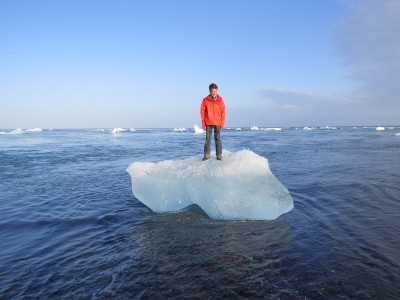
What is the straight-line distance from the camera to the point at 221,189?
18.7 feet

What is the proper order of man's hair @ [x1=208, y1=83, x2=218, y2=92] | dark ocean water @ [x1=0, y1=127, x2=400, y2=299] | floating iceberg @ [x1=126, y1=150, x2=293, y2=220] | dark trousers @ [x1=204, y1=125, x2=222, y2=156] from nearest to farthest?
dark ocean water @ [x1=0, y1=127, x2=400, y2=299] → floating iceberg @ [x1=126, y1=150, x2=293, y2=220] → man's hair @ [x1=208, y1=83, x2=218, y2=92] → dark trousers @ [x1=204, y1=125, x2=222, y2=156]

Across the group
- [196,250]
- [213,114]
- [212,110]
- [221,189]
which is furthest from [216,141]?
[196,250]

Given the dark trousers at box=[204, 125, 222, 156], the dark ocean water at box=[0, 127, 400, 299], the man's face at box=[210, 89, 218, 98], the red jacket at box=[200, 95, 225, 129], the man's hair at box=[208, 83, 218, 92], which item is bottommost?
the dark ocean water at box=[0, 127, 400, 299]

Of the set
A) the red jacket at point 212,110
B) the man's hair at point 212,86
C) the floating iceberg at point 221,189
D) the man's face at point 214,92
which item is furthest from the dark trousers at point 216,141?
the man's hair at point 212,86

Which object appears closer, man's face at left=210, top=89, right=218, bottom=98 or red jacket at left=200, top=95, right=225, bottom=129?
man's face at left=210, top=89, right=218, bottom=98

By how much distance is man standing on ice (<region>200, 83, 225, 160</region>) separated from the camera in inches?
292

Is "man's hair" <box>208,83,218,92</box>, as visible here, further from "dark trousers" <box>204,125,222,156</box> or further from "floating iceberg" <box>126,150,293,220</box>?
"floating iceberg" <box>126,150,293,220</box>

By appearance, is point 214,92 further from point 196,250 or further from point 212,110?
point 196,250

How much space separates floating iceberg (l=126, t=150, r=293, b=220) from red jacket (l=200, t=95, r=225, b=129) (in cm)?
123

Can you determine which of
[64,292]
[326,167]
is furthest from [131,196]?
[326,167]

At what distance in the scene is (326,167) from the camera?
12742 millimetres

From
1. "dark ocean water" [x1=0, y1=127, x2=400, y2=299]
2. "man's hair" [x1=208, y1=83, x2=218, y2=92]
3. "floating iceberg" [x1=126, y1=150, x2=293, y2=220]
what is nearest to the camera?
"dark ocean water" [x1=0, y1=127, x2=400, y2=299]

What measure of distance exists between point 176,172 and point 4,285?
370 cm

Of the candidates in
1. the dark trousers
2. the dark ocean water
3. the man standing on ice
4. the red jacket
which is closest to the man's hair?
the man standing on ice
